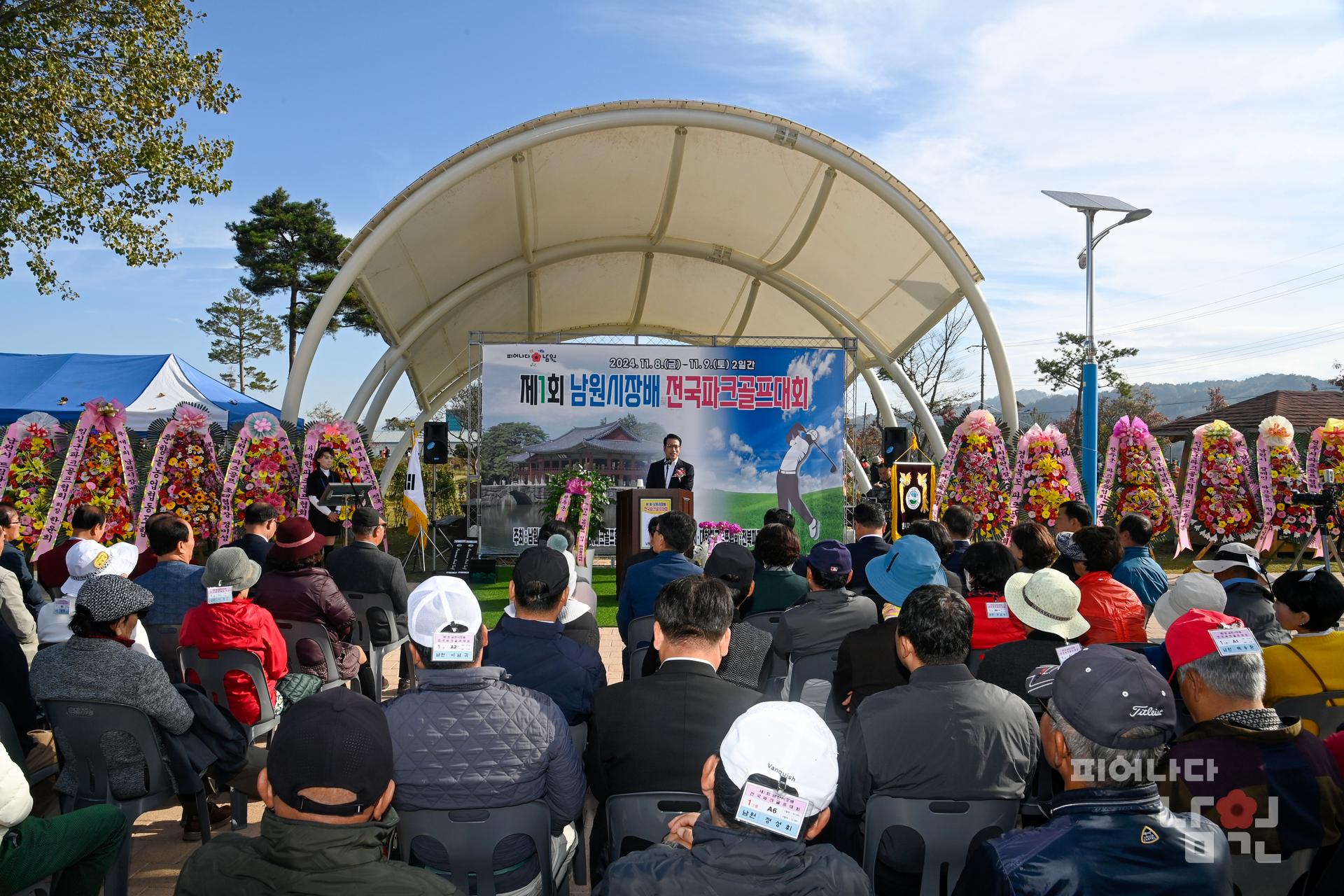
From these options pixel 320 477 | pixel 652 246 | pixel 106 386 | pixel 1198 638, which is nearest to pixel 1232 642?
pixel 1198 638

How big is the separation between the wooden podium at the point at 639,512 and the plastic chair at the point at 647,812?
6.87 m

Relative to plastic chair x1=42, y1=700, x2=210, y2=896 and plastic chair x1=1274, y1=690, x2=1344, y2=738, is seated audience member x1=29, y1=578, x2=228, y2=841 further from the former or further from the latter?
plastic chair x1=1274, y1=690, x2=1344, y2=738

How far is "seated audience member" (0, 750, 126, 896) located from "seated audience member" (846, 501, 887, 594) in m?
4.25

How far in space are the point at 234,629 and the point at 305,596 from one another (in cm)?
68

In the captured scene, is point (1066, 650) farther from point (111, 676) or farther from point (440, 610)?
point (111, 676)

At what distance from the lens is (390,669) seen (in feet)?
22.9

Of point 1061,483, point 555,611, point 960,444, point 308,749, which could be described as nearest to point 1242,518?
point 1061,483

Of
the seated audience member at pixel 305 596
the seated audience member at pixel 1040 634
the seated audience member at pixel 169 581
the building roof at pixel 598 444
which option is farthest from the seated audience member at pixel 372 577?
the building roof at pixel 598 444

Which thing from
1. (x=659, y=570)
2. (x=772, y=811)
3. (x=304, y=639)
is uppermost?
(x=659, y=570)

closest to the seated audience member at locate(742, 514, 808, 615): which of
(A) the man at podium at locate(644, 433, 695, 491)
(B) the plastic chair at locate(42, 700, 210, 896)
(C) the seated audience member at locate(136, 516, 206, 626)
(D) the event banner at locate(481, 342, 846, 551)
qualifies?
(B) the plastic chair at locate(42, 700, 210, 896)

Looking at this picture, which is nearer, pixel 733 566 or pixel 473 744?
pixel 473 744

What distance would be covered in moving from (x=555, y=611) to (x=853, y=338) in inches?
423

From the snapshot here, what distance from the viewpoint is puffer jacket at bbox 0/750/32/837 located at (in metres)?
2.12

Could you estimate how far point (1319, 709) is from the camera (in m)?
3.18
